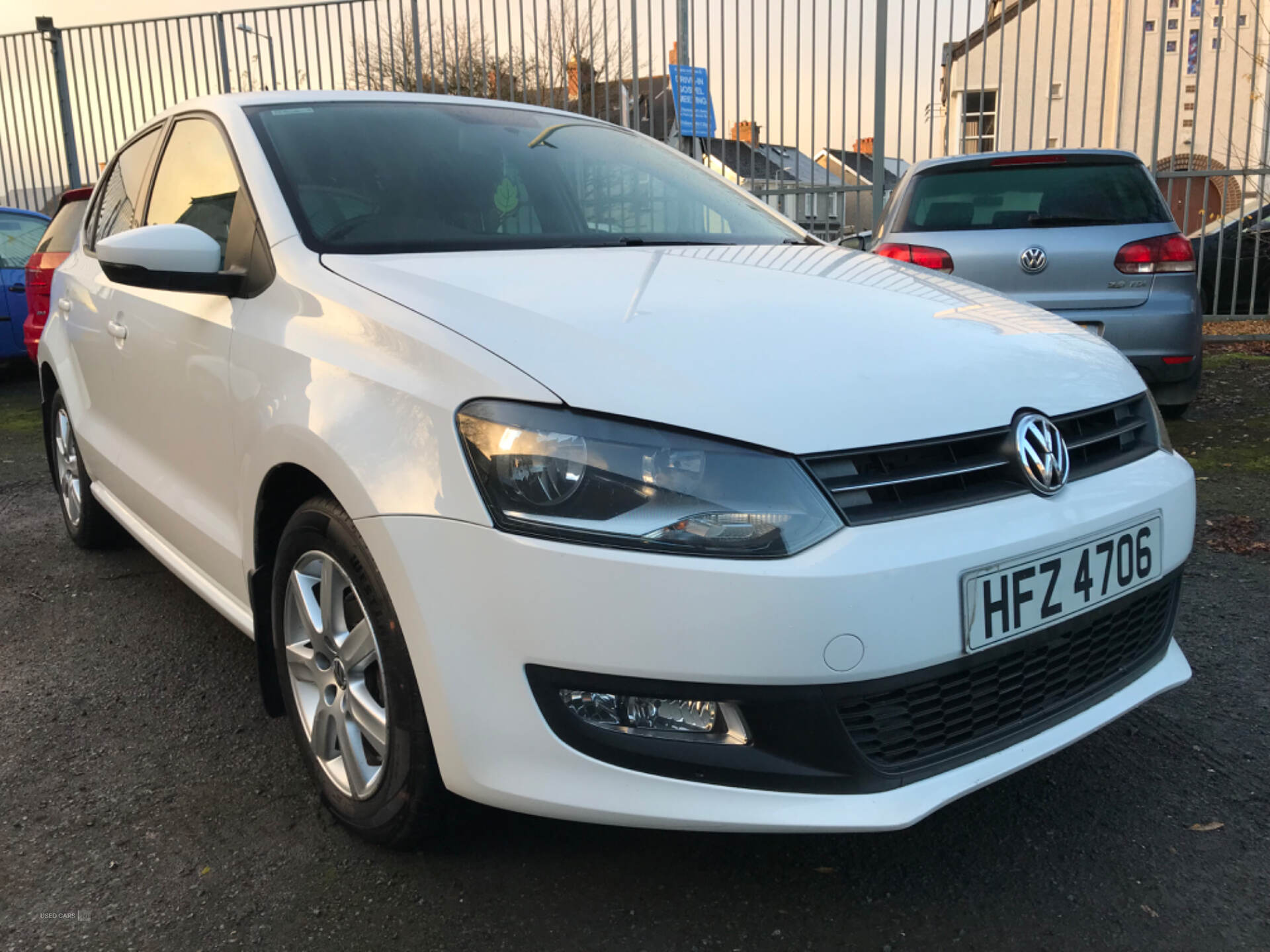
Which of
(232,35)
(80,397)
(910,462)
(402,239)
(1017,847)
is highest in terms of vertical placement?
(232,35)

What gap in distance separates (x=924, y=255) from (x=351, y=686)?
13.4 feet

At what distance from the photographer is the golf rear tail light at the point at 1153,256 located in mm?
5020

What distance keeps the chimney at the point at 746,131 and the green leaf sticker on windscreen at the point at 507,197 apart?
7.09 m

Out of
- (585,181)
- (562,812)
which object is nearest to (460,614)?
(562,812)

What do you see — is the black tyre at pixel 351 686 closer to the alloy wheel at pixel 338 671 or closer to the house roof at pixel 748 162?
the alloy wheel at pixel 338 671

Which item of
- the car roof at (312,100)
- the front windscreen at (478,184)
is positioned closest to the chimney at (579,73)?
the car roof at (312,100)

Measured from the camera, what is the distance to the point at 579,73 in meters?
10.0

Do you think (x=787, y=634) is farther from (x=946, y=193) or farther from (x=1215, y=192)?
(x=1215, y=192)

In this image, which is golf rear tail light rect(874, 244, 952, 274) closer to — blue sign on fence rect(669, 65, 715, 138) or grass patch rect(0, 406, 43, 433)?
blue sign on fence rect(669, 65, 715, 138)

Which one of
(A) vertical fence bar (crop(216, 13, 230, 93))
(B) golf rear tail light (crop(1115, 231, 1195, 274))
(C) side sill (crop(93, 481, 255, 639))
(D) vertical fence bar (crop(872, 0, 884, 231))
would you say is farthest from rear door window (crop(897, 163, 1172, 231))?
(A) vertical fence bar (crop(216, 13, 230, 93))

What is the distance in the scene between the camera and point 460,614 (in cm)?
164

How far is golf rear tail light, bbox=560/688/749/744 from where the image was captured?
5.36 ft

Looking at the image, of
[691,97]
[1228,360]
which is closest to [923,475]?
[1228,360]

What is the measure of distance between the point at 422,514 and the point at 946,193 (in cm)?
460
